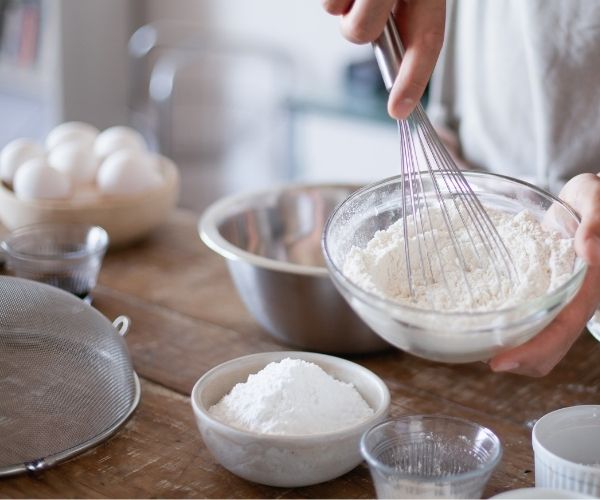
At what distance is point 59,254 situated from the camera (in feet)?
3.87

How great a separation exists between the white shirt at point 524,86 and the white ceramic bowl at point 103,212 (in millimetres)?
461

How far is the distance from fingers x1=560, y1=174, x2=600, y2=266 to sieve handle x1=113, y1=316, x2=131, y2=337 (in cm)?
49

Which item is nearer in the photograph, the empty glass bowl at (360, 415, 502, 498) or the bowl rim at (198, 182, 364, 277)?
the empty glass bowl at (360, 415, 502, 498)

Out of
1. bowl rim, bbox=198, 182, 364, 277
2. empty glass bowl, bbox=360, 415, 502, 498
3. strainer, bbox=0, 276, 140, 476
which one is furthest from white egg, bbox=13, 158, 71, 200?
empty glass bowl, bbox=360, 415, 502, 498

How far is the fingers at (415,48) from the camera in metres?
0.79

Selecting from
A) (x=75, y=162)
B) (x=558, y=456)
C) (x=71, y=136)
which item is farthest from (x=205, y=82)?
(x=558, y=456)

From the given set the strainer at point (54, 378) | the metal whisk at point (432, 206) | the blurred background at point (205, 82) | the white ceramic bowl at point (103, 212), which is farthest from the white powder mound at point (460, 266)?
the blurred background at point (205, 82)

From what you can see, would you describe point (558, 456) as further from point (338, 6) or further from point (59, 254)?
point (59, 254)

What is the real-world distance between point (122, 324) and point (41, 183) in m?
0.31

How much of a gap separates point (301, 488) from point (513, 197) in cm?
32

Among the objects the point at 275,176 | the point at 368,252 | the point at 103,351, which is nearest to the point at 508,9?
the point at 368,252

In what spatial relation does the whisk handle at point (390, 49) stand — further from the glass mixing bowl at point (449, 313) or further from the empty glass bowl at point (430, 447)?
Answer: the empty glass bowl at point (430, 447)

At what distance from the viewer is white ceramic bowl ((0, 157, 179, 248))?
50.4 inches

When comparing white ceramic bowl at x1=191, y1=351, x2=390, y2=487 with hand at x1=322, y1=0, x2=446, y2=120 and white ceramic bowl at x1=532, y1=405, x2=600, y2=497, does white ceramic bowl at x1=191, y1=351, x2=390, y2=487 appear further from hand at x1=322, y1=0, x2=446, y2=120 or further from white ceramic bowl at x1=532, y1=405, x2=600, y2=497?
hand at x1=322, y1=0, x2=446, y2=120
